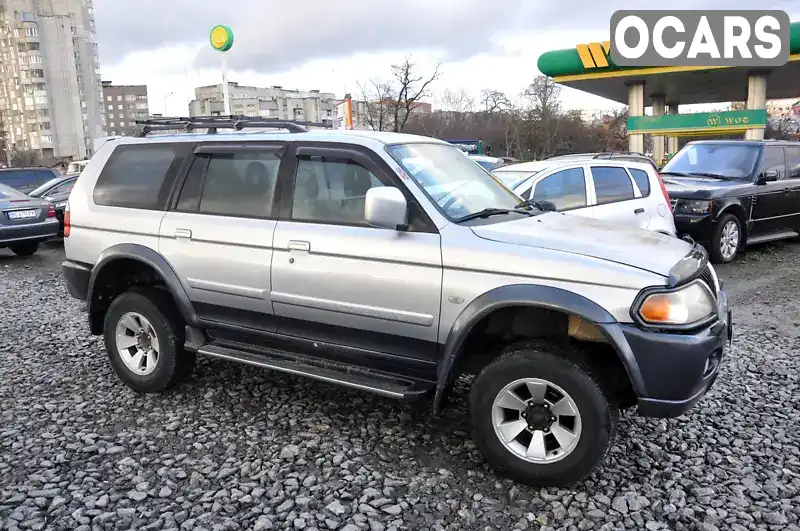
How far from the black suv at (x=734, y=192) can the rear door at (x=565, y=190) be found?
268 centimetres

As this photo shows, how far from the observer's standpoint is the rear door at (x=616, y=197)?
752cm

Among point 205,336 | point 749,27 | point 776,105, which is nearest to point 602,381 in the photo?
point 205,336

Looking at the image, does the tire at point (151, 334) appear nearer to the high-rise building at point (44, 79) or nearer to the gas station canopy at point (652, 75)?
the gas station canopy at point (652, 75)

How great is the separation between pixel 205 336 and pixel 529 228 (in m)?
2.51

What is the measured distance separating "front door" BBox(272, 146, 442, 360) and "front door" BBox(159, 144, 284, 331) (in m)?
0.15

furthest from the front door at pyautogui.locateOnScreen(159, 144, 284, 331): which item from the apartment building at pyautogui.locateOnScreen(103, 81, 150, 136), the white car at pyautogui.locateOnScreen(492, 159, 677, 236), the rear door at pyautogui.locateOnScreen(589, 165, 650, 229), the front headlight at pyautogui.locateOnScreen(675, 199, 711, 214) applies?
the apartment building at pyautogui.locateOnScreen(103, 81, 150, 136)

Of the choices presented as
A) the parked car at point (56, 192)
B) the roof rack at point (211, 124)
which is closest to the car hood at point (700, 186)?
the roof rack at point (211, 124)

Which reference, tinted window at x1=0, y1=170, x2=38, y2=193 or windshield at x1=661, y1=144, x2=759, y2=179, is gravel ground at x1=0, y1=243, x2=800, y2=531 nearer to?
windshield at x1=661, y1=144, x2=759, y2=179

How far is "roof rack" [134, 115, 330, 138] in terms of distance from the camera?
16.1 ft

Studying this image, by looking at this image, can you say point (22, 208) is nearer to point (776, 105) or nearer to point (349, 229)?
point (349, 229)

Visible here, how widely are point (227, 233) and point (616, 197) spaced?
17.1 feet

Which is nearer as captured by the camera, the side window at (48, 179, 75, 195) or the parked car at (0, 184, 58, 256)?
the parked car at (0, 184, 58, 256)

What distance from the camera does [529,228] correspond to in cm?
370

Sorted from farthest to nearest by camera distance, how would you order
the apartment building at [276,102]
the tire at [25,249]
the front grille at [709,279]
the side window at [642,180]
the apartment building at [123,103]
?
1. the apartment building at [123,103]
2. the apartment building at [276,102]
3. the tire at [25,249]
4. the side window at [642,180]
5. the front grille at [709,279]
